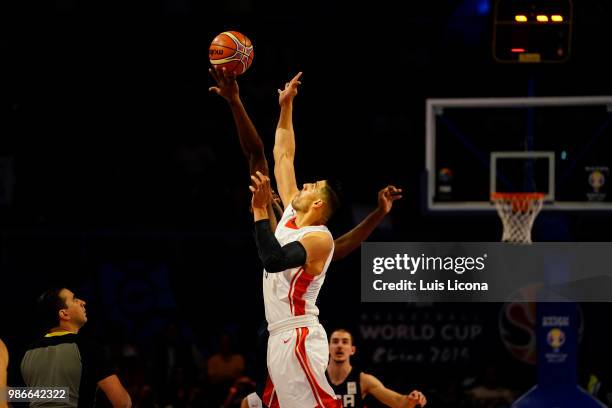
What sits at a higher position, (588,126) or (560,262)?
(588,126)

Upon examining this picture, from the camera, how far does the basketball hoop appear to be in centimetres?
1066

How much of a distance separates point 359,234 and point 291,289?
3.65ft

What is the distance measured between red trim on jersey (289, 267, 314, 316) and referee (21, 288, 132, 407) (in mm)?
1144

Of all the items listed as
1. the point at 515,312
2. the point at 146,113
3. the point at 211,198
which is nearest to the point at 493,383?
the point at 515,312

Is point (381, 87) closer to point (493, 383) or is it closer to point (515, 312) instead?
point (515, 312)

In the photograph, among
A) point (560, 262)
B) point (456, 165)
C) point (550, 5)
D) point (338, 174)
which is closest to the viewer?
point (550, 5)

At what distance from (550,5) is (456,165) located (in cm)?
203

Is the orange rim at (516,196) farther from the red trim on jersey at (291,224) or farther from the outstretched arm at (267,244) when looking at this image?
the outstretched arm at (267,244)

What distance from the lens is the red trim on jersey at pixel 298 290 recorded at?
581cm

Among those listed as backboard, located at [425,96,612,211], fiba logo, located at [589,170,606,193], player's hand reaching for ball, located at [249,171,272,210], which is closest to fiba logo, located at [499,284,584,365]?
backboard, located at [425,96,612,211]

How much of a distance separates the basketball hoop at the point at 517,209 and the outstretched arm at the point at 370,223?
405 centimetres

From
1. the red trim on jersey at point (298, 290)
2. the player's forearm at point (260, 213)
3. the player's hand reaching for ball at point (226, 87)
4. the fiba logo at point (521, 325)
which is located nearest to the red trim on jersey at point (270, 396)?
the red trim on jersey at point (298, 290)

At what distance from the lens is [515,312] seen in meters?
13.5

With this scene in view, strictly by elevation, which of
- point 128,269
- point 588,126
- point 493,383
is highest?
point 588,126
